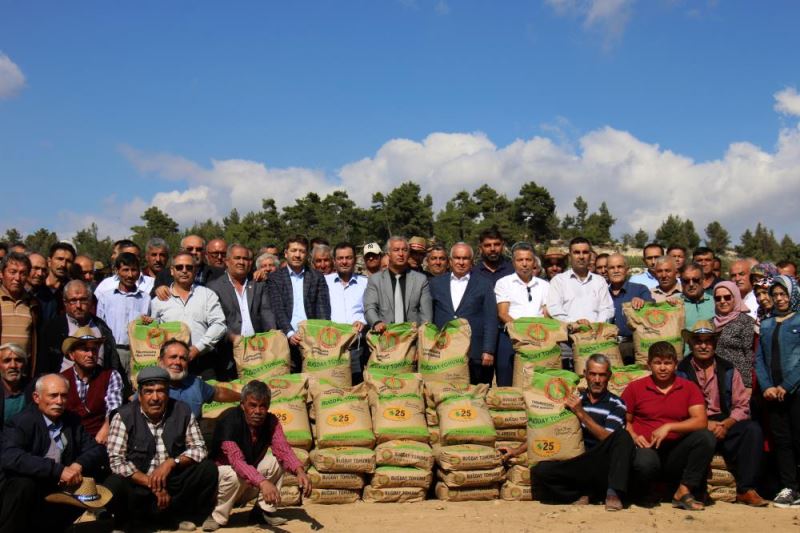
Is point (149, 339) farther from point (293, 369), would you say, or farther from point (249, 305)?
point (293, 369)

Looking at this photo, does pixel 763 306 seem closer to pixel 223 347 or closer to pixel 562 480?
pixel 562 480

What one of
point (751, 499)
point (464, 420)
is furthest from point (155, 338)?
point (751, 499)

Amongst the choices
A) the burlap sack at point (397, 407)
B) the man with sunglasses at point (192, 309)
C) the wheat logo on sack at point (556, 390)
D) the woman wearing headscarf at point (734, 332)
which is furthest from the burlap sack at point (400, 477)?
the woman wearing headscarf at point (734, 332)

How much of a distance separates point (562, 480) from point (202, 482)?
9.18ft

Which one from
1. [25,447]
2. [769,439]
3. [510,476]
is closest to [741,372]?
[769,439]

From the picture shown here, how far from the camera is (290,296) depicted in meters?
6.84

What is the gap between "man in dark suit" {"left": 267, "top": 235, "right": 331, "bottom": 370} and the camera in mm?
6786

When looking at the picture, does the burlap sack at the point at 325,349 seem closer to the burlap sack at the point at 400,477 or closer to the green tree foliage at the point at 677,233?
the burlap sack at the point at 400,477

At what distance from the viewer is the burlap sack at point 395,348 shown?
6.47m

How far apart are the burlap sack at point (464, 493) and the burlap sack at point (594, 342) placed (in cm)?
149

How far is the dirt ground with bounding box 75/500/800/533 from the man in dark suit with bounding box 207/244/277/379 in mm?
1725

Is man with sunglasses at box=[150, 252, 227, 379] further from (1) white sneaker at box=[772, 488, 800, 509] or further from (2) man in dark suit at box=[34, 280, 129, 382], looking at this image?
(1) white sneaker at box=[772, 488, 800, 509]

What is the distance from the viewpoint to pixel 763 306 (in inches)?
248

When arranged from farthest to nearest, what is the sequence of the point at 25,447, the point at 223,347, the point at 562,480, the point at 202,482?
the point at 223,347
the point at 562,480
the point at 202,482
the point at 25,447
